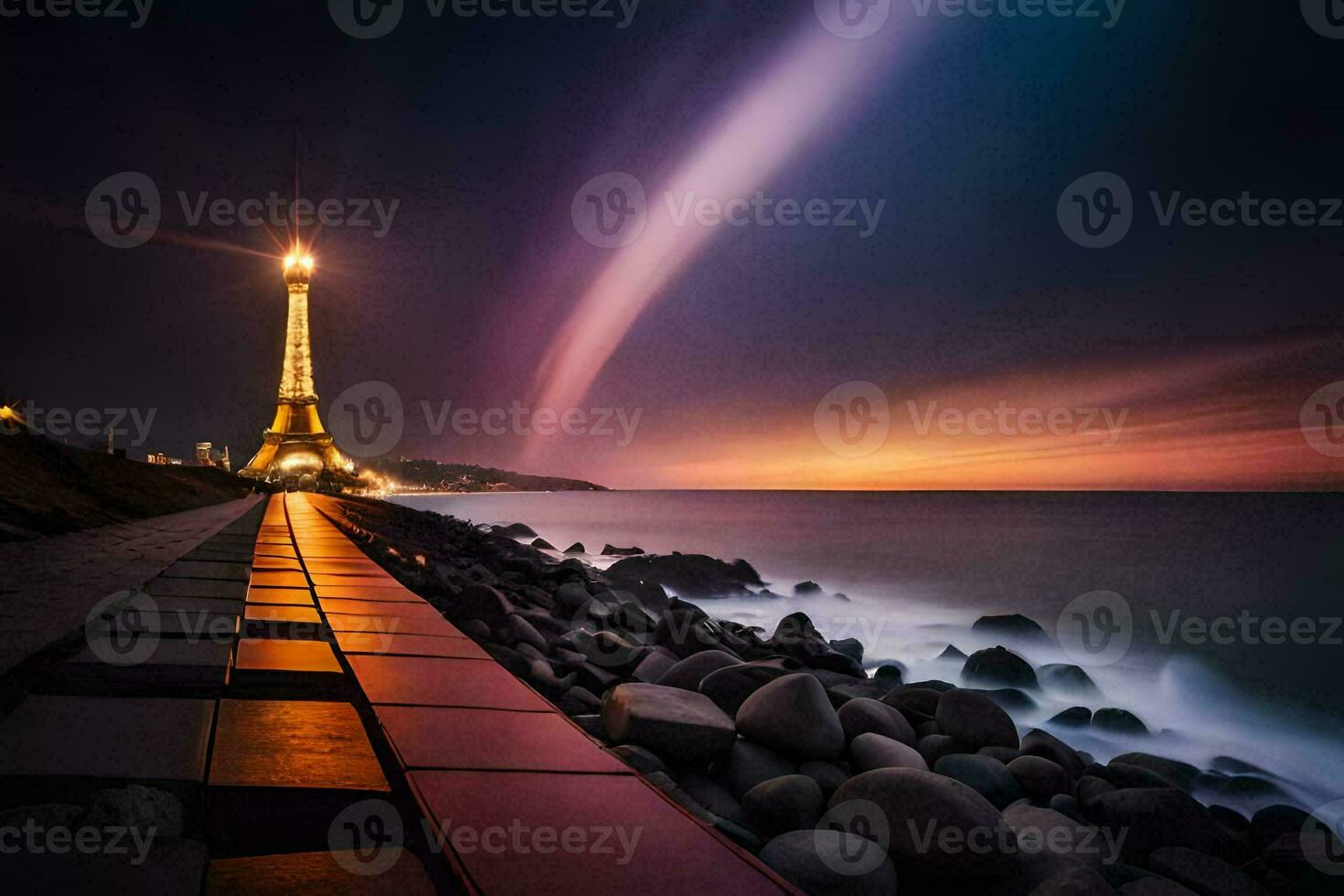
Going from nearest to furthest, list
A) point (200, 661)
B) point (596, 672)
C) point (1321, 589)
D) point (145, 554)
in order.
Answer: point (200, 661) < point (596, 672) < point (145, 554) < point (1321, 589)

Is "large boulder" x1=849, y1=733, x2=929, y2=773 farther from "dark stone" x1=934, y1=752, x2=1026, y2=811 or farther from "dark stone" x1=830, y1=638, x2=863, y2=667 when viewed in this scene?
"dark stone" x1=830, y1=638, x2=863, y2=667

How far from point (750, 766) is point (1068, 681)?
6.84 metres

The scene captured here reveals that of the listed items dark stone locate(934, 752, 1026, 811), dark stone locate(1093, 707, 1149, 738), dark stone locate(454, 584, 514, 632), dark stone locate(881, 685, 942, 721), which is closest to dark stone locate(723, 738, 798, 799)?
dark stone locate(934, 752, 1026, 811)

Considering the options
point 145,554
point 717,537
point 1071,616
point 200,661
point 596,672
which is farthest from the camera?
point 717,537

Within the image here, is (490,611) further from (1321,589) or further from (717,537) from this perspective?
(717,537)

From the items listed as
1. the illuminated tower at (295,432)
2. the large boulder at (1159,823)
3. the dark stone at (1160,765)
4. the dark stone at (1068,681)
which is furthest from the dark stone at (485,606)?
the illuminated tower at (295,432)

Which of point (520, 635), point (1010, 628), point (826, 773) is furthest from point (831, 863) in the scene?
point (1010, 628)

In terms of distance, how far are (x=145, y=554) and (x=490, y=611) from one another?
2.48 meters

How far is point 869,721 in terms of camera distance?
154 inches

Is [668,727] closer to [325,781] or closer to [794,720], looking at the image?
[794,720]

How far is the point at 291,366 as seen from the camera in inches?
2776

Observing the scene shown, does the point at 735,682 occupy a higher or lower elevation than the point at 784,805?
higher

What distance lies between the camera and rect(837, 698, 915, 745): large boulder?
389cm

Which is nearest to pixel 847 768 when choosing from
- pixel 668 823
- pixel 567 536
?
pixel 668 823
